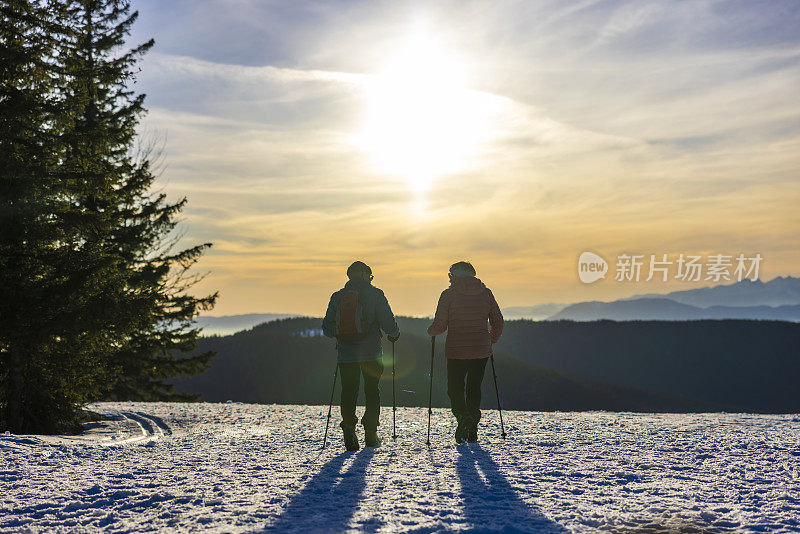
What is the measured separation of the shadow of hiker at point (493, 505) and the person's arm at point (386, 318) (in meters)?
2.00

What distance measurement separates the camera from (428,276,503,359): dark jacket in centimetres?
970

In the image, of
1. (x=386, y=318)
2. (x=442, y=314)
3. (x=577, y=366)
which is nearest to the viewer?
(x=386, y=318)

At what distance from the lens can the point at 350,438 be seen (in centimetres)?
916

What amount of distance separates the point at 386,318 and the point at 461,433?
231 centimetres

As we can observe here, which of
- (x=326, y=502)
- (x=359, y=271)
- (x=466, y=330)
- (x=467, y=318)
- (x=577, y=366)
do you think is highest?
(x=359, y=271)

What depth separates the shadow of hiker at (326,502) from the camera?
536 centimetres

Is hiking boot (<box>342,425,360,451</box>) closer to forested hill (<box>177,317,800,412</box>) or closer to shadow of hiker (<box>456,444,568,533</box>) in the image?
shadow of hiker (<box>456,444,568,533</box>)

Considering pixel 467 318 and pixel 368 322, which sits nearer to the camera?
pixel 368 322

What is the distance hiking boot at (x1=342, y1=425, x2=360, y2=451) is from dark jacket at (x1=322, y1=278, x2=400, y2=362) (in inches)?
37.5

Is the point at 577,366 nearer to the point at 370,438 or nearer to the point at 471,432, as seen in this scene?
the point at 471,432

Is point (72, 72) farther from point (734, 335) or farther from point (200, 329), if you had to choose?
point (734, 335)

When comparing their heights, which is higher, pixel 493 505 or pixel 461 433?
pixel 461 433

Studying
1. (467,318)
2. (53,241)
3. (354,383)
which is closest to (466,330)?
(467,318)

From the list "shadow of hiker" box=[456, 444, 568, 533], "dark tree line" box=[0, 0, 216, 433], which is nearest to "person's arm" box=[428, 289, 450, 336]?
"shadow of hiker" box=[456, 444, 568, 533]
